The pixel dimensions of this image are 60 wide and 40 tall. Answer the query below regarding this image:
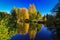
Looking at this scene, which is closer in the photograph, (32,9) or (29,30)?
(29,30)

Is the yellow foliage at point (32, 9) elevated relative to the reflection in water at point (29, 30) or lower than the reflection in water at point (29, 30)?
elevated

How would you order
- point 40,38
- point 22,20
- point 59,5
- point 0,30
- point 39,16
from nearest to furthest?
point 0,30 → point 59,5 → point 40,38 → point 22,20 → point 39,16

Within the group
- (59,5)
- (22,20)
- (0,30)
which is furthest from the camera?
(22,20)

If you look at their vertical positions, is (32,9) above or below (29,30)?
above

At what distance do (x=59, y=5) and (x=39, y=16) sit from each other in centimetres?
781

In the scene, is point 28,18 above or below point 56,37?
above

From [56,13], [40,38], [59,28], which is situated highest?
[56,13]

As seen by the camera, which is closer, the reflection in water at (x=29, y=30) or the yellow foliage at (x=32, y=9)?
the reflection in water at (x=29, y=30)

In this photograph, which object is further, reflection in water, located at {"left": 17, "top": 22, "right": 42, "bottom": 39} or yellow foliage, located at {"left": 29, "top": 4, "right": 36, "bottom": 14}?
yellow foliage, located at {"left": 29, "top": 4, "right": 36, "bottom": 14}

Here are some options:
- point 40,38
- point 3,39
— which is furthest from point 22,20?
point 3,39

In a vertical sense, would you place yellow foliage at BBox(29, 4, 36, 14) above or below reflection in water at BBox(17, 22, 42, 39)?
above

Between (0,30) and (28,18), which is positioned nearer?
(0,30)

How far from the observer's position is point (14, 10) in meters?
14.9

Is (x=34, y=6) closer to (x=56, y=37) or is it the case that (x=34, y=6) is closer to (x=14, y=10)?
(x=14, y=10)
